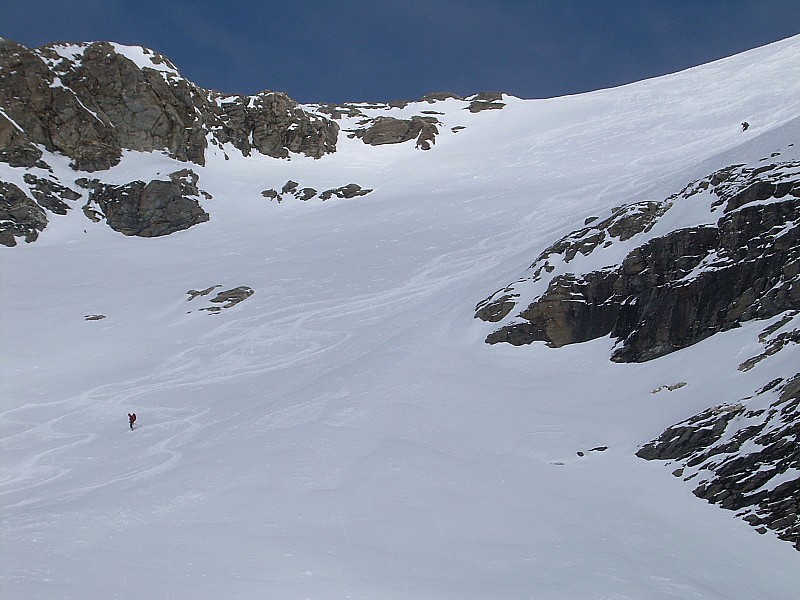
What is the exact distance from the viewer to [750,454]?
14.5m

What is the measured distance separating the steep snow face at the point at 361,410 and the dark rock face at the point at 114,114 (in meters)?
6.84

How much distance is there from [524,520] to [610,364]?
33.6 feet

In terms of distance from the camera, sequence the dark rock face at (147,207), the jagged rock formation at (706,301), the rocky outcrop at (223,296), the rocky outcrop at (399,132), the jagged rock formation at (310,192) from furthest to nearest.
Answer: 1. the rocky outcrop at (399,132)
2. the jagged rock formation at (310,192)
3. the dark rock face at (147,207)
4. the rocky outcrop at (223,296)
5. the jagged rock formation at (706,301)

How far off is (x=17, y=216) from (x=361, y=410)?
3948cm

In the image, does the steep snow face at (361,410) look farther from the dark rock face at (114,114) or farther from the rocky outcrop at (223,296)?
the dark rock face at (114,114)

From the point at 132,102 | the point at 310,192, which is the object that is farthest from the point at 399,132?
the point at 132,102

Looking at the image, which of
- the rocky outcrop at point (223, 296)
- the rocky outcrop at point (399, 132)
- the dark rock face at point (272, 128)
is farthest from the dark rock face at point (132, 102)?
the rocky outcrop at point (223, 296)

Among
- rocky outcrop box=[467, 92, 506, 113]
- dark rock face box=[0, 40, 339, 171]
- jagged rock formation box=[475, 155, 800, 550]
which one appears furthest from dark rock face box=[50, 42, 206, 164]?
jagged rock formation box=[475, 155, 800, 550]

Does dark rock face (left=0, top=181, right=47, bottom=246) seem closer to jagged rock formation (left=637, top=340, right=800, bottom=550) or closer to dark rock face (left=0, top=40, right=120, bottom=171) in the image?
dark rock face (left=0, top=40, right=120, bottom=171)

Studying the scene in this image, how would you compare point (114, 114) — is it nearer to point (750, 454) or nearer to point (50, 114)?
point (50, 114)

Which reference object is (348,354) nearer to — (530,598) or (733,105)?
(530,598)

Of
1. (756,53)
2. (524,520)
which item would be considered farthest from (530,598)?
(756,53)

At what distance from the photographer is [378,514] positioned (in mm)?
13945

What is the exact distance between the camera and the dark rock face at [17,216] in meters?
48.5
